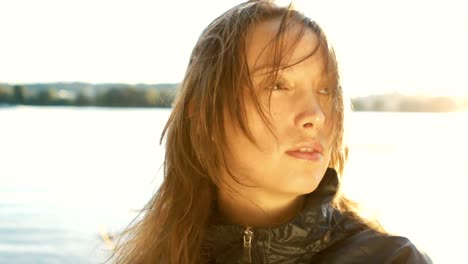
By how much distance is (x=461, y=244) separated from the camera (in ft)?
10.3

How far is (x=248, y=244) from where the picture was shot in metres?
1.55

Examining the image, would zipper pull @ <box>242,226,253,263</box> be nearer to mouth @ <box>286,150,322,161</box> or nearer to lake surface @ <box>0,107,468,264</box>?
mouth @ <box>286,150,322,161</box>

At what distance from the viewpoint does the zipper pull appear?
154 centimetres

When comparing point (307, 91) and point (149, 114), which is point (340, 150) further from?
point (149, 114)

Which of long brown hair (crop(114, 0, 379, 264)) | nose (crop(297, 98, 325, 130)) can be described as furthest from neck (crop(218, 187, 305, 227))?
nose (crop(297, 98, 325, 130))

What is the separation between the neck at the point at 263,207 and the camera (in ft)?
Answer: 5.38

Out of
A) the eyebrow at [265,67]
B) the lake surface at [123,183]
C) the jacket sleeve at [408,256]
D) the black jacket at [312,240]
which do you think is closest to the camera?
the jacket sleeve at [408,256]

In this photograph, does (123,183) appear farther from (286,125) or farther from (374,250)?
(374,250)

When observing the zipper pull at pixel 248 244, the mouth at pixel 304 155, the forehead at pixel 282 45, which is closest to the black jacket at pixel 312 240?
the zipper pull at pixel 248 244

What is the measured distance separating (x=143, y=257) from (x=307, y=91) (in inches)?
29.7

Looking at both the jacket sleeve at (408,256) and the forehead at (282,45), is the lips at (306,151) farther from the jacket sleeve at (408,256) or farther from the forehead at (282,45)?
the jacket sleeve at (408,256)

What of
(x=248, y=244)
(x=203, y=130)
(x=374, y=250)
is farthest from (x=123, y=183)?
(x=374, y=250)

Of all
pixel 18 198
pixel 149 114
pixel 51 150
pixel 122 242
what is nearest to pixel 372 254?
pixel 122 242

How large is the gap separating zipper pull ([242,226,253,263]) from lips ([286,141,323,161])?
228 millimetres
